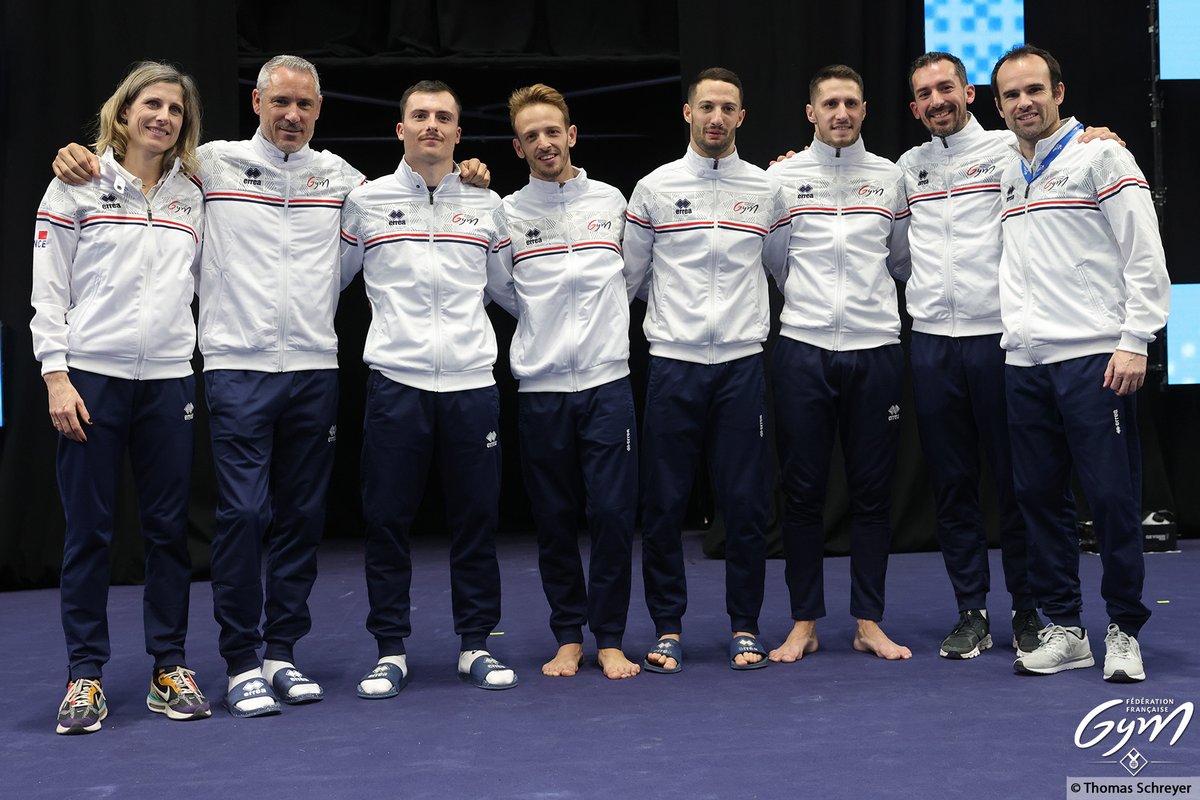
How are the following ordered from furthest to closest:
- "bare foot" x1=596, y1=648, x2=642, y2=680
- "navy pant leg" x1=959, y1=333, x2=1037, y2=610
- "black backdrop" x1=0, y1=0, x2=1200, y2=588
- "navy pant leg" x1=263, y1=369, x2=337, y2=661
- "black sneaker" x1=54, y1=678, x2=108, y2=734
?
1. "black backdrop" x1=0, y1=0, x2=1200, y2=588
2. "navy pant leg" x1=959, y1=333, x2=1037, y2=610
3. "bare foot" x1=596, y1=648, x2=642, y2=680
4. "navy pant leg" x1=263, y1=369, x2=337, y2=661
5. "black sneaker" x1=54, y1=678, x2=108, y2=734

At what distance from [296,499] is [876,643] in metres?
1.71

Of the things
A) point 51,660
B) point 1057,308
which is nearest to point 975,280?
point 1057,308

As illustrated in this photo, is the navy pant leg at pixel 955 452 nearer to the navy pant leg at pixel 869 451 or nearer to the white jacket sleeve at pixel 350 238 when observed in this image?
the navy pant leg at pixel 869 451

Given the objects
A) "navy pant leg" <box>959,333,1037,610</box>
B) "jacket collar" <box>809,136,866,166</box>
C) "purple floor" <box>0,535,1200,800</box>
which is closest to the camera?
"purple floor" <box>0,535,1200,800</box>

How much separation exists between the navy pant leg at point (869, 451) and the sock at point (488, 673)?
3.46ft

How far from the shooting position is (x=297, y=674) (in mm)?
3057

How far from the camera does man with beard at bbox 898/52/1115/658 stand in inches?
130

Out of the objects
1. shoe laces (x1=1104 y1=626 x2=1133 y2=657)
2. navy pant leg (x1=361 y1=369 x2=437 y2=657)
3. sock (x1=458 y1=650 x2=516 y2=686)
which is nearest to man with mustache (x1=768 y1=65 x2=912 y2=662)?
shoe laces (x1=1104 y1=626 x2=1133 y2=657)

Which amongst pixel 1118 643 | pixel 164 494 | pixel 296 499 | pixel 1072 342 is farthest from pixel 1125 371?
pixel 164 494

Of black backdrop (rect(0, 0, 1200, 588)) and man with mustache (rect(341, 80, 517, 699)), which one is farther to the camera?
black backdrop (rect(0, 0, 1200, 588))

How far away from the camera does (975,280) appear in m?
3.30

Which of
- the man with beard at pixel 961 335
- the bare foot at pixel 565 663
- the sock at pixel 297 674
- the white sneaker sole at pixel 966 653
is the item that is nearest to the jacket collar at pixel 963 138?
the man with beard at pixel 961 335

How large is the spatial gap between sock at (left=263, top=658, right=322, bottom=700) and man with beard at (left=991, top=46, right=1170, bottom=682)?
6.17ft

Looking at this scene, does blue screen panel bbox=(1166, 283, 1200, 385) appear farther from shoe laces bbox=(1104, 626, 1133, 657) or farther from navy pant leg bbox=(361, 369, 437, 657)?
navy pant leg bbox=(361, 369, 437, 657)
